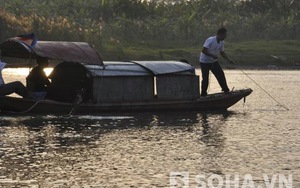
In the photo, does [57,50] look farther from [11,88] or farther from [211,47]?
[211,47]

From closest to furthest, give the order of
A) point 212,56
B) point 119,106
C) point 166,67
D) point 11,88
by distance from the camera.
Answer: point 11,88 < point 119,106 < point 166,67 < point 212,56

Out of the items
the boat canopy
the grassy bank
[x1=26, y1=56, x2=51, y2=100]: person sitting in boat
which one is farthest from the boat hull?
the grassy bank

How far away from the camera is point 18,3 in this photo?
2437 inches

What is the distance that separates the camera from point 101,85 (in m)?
19.1

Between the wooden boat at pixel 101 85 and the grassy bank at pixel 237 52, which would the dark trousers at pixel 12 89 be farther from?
the grassy bank at pixel 237 52

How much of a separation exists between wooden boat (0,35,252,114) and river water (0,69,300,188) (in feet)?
1.18

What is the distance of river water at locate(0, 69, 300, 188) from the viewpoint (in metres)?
10.8

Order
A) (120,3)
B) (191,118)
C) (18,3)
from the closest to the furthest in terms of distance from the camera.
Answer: (191,118) < (18,3) < (120,3)

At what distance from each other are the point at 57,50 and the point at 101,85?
1.51m

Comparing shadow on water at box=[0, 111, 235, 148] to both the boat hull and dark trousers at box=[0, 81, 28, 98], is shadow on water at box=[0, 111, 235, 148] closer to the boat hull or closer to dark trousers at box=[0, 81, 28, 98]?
the boat hull

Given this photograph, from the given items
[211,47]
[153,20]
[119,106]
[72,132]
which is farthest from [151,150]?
[153,20]

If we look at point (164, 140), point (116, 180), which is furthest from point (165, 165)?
point (164, 140)

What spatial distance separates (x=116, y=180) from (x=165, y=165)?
142 centimetres

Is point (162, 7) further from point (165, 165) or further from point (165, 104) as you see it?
point (165, 165)
